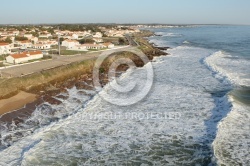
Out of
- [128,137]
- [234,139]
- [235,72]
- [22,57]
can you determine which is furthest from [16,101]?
[235,72]

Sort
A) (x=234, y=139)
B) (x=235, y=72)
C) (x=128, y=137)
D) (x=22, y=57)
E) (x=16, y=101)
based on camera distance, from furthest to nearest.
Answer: (x=22, y=57) → (x=235, y=72) → (x=16, y=101) → (x=128, y=137) → (x=234, y=139)

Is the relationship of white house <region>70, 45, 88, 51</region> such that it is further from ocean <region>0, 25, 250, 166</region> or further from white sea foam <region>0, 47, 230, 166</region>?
white sea foam <region>0, 47, 230, 166</region>

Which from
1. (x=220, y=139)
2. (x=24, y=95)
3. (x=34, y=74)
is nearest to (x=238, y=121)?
(x=220, y=139)

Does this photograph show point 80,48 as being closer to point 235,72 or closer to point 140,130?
point 235,72

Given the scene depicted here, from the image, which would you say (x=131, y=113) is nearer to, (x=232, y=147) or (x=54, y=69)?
(x=232, y=147)

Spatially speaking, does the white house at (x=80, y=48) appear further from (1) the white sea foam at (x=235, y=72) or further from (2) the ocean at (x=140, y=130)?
(2) the ocean at (x=140, y=130)

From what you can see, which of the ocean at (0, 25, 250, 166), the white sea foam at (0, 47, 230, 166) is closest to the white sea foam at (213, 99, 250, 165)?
the ocean at (0, 25, 250, 166)
